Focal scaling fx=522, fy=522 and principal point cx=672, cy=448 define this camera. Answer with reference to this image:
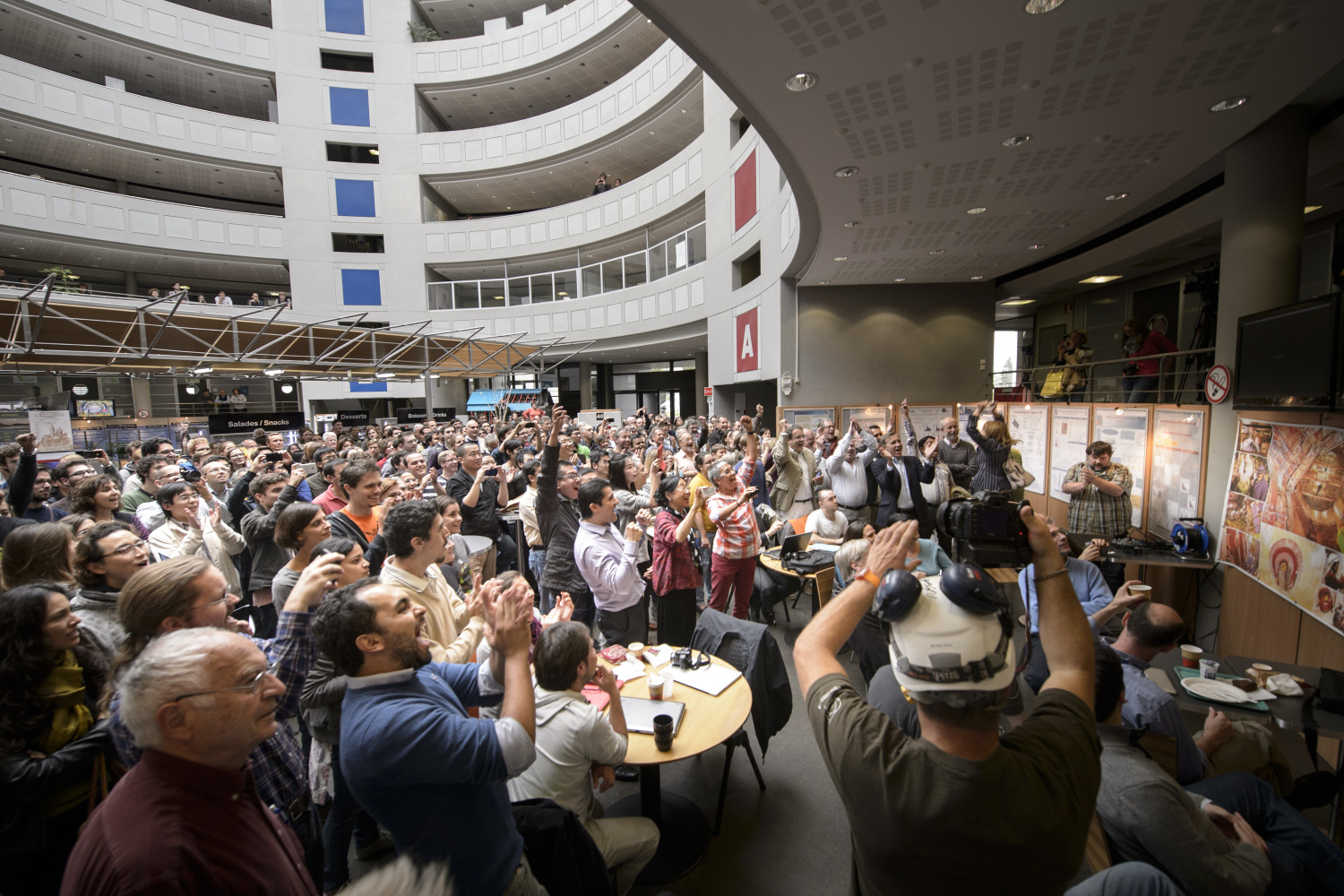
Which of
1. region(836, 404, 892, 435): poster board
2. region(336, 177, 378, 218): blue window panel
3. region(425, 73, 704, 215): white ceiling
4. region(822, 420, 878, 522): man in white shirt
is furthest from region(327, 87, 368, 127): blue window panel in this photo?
region(822, 420, 878, 522): man in white shirt

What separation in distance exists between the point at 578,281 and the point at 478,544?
54.0 ft

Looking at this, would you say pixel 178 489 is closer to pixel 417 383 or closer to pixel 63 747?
pixel 63 747

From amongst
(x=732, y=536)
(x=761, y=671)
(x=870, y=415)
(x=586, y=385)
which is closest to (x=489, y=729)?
(x=761, y=671)

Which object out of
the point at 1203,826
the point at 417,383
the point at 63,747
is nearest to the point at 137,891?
the point at 63,747

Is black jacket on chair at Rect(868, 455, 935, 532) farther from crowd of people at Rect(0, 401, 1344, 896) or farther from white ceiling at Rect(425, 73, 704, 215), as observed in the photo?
white ceiling at Rect(425, 73, 704, 215)

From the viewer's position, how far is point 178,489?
11.5 ft

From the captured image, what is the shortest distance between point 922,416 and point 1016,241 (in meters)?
3.93

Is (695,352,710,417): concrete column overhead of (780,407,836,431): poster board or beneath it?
overhead

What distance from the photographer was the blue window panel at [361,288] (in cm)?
2025

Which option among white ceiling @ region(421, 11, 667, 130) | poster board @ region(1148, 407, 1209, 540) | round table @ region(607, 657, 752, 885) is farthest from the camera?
white ceiling @ region(421, 11, 667, 130)

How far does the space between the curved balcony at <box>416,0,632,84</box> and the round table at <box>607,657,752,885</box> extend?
19.8m

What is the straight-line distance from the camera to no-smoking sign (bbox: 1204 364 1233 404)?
4359 mm

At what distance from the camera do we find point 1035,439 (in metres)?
7.82

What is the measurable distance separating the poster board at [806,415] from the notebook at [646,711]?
873cm
